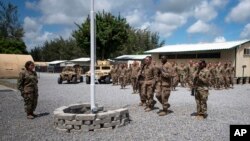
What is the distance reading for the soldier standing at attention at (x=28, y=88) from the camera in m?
10.1

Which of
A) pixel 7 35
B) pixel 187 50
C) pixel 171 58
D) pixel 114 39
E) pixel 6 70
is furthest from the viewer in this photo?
pixel 7 35

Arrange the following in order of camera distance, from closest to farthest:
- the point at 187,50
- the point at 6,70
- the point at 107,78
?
the point at 107,78, the point at 187,50, the point at 6,70

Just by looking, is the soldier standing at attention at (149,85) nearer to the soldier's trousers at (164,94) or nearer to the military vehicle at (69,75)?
the soldier's trousers at (164,94)

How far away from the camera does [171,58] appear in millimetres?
32312

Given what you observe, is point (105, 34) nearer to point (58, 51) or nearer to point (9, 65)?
point (9, 65)

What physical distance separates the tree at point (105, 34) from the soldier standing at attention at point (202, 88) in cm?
3138

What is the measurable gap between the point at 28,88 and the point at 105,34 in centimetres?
3093

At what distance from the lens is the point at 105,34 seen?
40625 millimetres

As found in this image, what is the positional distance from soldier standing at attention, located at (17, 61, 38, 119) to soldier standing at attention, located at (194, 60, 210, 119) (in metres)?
5.18

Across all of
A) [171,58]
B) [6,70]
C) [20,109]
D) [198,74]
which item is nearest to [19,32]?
[6,70]

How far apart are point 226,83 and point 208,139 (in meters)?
15.4

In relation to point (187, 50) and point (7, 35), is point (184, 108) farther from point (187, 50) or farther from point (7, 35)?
point (7, 35)

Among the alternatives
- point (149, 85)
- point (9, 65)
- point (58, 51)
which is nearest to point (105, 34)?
point (9, 65)

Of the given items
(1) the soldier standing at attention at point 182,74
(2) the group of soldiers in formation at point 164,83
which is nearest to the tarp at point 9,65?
(1) the soldier standing at attention at point 182,74
